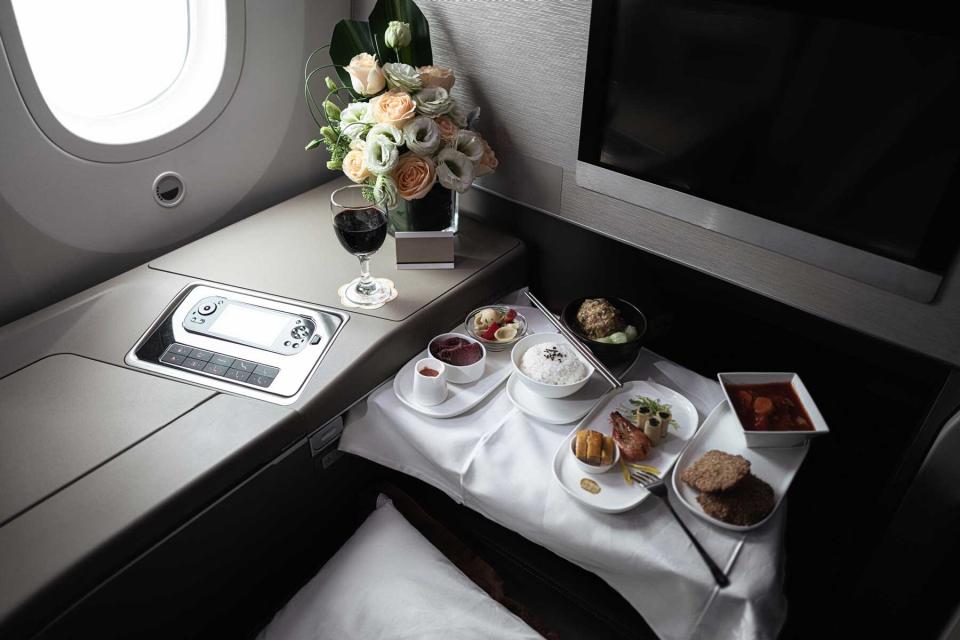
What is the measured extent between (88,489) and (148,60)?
897mm

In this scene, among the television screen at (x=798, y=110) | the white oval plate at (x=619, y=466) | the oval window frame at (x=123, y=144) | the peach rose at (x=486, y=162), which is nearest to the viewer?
the television screen at (x=798, y=110)

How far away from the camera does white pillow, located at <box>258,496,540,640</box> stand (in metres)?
0.91

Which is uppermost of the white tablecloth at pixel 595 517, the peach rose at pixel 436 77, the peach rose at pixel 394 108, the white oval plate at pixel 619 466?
the peach rose at pixel 436 77

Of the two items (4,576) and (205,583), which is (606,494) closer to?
(205,583)

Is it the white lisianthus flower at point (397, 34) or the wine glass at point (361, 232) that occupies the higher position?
the white lisianthus flower at point (397, 34)

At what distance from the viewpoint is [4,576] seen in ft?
2.46

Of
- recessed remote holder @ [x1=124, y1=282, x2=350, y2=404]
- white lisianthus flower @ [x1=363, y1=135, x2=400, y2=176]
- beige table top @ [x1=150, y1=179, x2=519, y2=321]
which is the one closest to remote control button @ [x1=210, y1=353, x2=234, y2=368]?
recessed remote holder @ [x1=124, y1=282, x2=350, y2=404]

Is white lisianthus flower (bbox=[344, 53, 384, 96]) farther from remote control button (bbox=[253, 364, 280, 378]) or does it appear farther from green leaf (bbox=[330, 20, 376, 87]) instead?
remote control button (bbox=[253, 364, 280, 378])

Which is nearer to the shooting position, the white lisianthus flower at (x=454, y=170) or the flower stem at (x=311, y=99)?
the white lisianthus flower at (x=454, y=170)

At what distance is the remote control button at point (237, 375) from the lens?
3.42 feet

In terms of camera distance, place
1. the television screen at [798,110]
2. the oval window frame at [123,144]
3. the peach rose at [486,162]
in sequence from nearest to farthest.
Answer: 1. the television screen at [798,110]
2. the oval window frame at [123,144]
3. the peach rose at [486,162]

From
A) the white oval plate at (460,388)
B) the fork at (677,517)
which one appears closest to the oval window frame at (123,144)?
the white oval plate at (460,388)

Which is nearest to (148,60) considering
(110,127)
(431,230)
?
(110,127)

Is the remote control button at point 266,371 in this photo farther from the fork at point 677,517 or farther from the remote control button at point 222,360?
the fork at point 677,517
